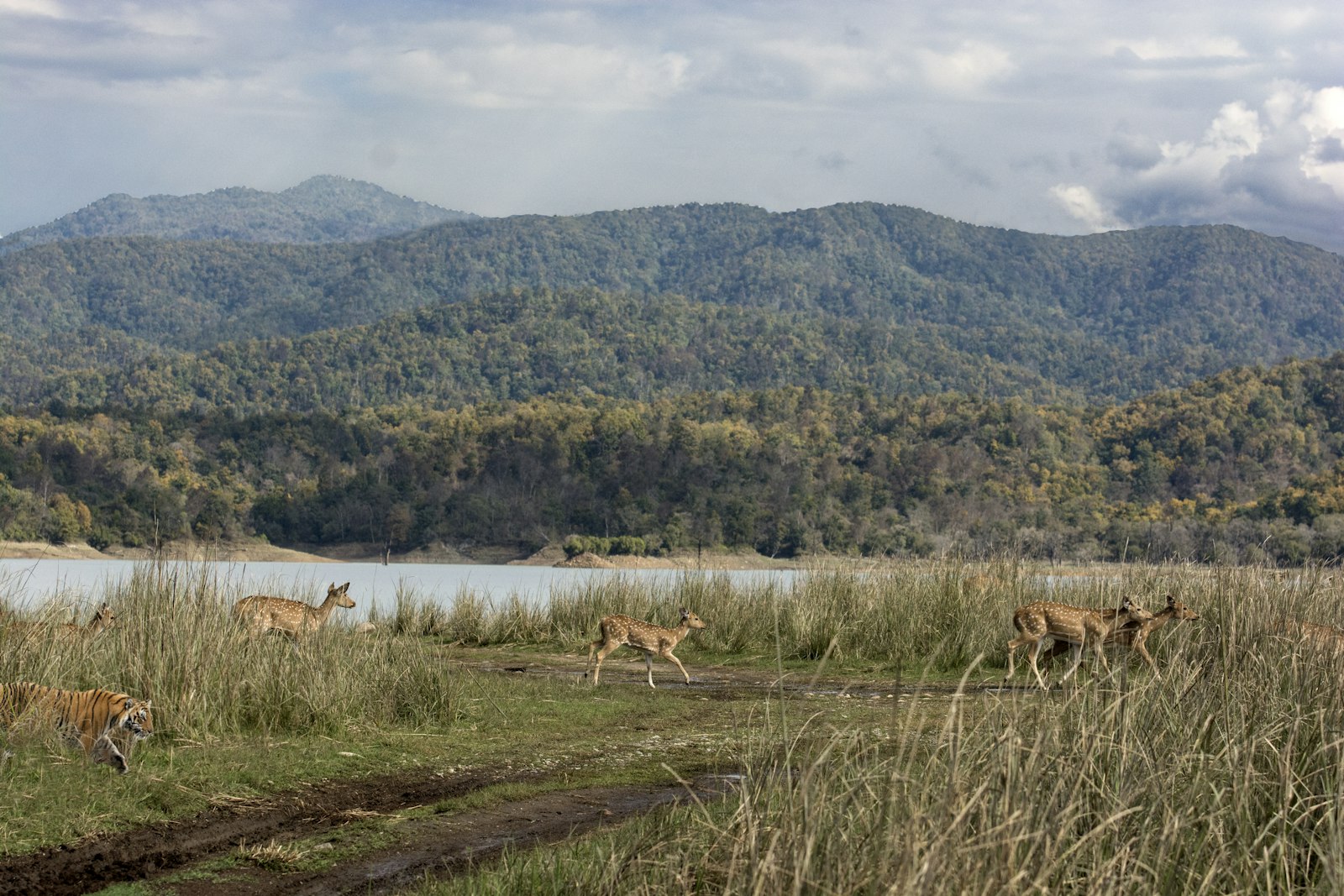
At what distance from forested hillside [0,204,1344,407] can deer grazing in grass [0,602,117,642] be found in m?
116

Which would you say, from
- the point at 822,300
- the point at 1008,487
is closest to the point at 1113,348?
the point at 822,300

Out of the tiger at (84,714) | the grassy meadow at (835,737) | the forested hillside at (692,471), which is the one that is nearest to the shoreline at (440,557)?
the forested hillside at (692,471)

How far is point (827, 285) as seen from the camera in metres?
173

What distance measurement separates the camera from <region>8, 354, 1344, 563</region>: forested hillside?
5906 centimetres

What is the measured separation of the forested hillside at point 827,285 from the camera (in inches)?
5591

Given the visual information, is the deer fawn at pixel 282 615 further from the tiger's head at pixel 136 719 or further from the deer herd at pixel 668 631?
the tiger's head at pixel 136 719

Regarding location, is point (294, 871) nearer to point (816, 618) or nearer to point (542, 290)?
point (816, 618)

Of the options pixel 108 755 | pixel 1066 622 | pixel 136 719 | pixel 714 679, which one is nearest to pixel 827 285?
pixel 714 679

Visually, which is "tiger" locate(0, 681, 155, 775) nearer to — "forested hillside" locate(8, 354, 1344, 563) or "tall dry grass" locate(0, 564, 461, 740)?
"tall dry grass" locate(0, 564, 461, 740)

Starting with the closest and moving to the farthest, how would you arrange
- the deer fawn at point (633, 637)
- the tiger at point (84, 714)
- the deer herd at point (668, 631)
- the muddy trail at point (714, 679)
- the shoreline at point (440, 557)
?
the tiger at point (84, 714) → the deer herd at point (668, 631) → the muddy trail at point (714, 679) → the deer fawn at point (633, 637) → the shoreline at point (440, 557)

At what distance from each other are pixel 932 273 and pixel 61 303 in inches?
4292

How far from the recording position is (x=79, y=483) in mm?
58938

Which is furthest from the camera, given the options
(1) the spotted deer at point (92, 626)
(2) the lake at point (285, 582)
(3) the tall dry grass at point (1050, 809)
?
(2) the lake at point (285, 582)

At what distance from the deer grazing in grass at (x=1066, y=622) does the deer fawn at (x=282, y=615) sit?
5692 mm
